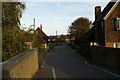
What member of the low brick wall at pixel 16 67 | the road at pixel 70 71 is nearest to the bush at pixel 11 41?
the low brick wall at pixel 16 67

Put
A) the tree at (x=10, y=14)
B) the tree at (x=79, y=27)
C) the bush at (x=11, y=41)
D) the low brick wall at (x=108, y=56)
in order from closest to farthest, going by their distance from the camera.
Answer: the bush at (x=11, y=41), the tree at (x=10, y=14), the low brick wall at (x=108, y=56), the tree at (x=79, y=27)

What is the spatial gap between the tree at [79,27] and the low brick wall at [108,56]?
4343 cm

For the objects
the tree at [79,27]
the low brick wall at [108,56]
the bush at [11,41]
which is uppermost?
the tree at [79,27]

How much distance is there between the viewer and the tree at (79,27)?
71562mm

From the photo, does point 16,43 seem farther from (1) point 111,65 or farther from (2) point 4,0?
(1) point 111,65

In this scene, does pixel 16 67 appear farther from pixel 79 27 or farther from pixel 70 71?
pixel 79 27

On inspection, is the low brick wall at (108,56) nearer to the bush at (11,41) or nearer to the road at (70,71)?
the road at (70,71)

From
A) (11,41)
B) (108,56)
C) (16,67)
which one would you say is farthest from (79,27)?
(16,67)

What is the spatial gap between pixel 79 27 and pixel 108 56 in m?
51.4

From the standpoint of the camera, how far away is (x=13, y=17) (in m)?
11.1

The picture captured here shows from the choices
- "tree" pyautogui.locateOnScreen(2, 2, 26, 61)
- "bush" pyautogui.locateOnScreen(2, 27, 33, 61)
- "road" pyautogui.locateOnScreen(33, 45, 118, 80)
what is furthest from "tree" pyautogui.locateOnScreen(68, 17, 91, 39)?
"tree" pyautogui.locateOnScreen(2, 2, 26, 61)

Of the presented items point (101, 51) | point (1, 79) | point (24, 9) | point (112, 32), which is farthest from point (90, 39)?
point (1, 79)

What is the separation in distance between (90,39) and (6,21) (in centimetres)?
3600

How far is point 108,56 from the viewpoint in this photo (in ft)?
72.0
